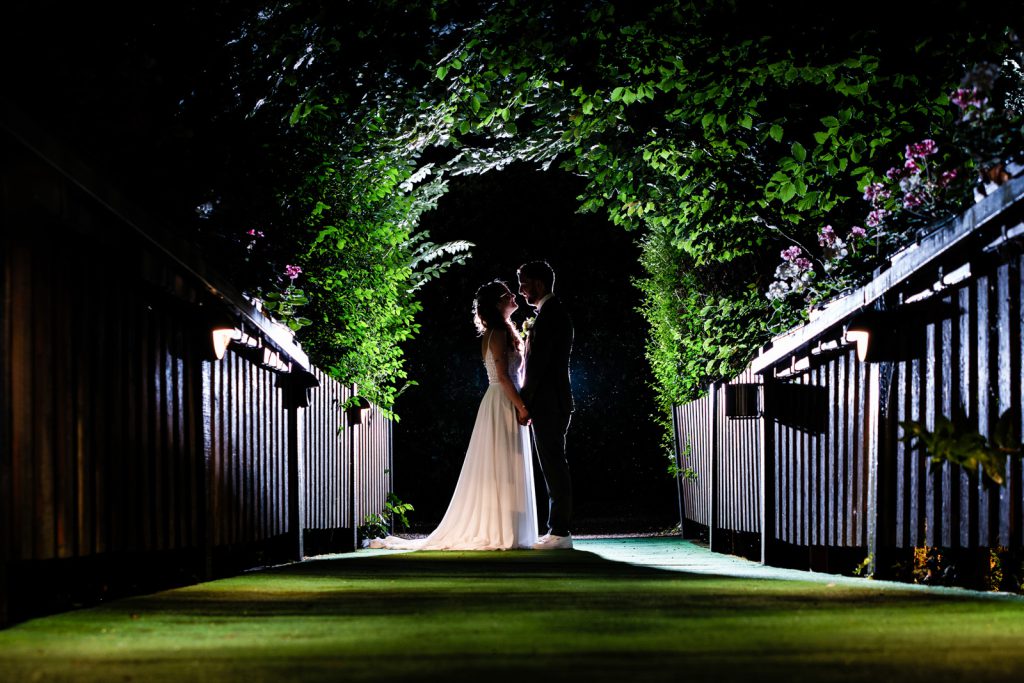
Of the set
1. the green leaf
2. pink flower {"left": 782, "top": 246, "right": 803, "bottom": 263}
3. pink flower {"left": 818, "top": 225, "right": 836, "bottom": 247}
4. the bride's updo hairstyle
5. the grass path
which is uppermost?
the green leaf

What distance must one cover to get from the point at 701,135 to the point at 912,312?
229 inches

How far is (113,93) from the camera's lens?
22.2 ft

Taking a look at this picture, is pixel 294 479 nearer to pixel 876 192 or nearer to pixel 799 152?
pixel 799 152

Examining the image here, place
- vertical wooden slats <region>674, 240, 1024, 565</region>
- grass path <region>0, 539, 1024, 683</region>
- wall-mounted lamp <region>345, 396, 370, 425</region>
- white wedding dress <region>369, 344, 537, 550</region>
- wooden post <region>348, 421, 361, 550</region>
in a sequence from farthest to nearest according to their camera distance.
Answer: wooden post <region>348, 421, 361, 550</region>, wall-mounted lamp <region>345, 396, 370, 425</region>, white wedding dress <region>369, 344, 537, 550</region>, vertical wooden slats <region>674, 240, 1024, 565</region>, grass path <region>0, 539, 1024, 683</region>

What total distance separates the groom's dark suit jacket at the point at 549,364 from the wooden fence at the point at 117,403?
6.20 ft

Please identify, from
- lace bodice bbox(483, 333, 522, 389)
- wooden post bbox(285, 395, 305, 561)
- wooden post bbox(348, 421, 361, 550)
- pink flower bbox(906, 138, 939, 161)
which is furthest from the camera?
wooden post bbox(348, 421, 361, 550)

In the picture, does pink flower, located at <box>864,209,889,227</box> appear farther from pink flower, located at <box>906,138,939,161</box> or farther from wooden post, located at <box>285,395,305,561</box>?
wooden post, located at <box>285,395,305,561</box>

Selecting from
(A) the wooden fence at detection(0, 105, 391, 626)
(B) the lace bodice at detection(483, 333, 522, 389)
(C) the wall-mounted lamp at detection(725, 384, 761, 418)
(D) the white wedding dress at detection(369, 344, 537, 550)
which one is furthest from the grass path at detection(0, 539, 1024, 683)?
(B) the lace bodice at detection(483, 333, 522, 389)

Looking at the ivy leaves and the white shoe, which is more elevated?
the ivy leaves

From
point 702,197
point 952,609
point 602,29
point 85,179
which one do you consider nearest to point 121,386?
point 85,179

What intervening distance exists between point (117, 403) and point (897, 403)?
3.88m

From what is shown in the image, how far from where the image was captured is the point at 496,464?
10062 millimetres

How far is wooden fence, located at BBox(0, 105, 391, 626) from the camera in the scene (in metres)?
3.96

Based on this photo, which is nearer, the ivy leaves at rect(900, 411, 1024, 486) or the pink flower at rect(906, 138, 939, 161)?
the ivy leaves at rect(900, 411, 1024, 486)
